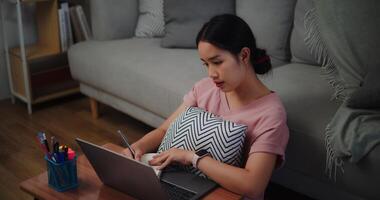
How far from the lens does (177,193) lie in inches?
50.2

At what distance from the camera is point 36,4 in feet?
10.2

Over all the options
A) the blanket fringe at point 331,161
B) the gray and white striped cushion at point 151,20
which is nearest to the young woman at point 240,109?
the blanket fringe at point 331,161

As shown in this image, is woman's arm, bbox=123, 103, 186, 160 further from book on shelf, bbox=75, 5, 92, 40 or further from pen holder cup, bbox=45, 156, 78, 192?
book on shelf, bbox=75, 5, 92, 40

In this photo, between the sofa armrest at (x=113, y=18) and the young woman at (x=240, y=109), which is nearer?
the young woman at (x=240, y=109)

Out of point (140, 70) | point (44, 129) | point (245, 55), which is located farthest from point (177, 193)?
point (44, 129)

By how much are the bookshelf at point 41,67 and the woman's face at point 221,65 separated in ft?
5.80

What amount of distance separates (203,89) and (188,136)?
23cm

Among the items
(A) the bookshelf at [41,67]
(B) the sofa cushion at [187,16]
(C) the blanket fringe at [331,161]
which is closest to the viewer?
(C) the blanket fringe at [331,161]

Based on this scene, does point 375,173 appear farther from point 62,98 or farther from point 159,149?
point 62,98

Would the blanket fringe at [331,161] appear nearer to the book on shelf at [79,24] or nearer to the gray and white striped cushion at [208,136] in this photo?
the gray and white striped cushion at [208,136]

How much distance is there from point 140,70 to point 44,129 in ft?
2.45

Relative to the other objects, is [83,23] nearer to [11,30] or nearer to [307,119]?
[11,30]

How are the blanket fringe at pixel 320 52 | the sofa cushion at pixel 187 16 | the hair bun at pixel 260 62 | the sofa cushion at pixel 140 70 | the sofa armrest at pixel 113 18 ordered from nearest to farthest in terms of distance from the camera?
the hair bun at pixel 260 62
the blanket fringe at pixel 320 52
the sofa cushion at pixel 140 70
the sofa cushion at pixel 187 16
the sofa armrest at pixel 113 18

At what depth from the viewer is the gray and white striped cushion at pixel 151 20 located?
286 centimetres
